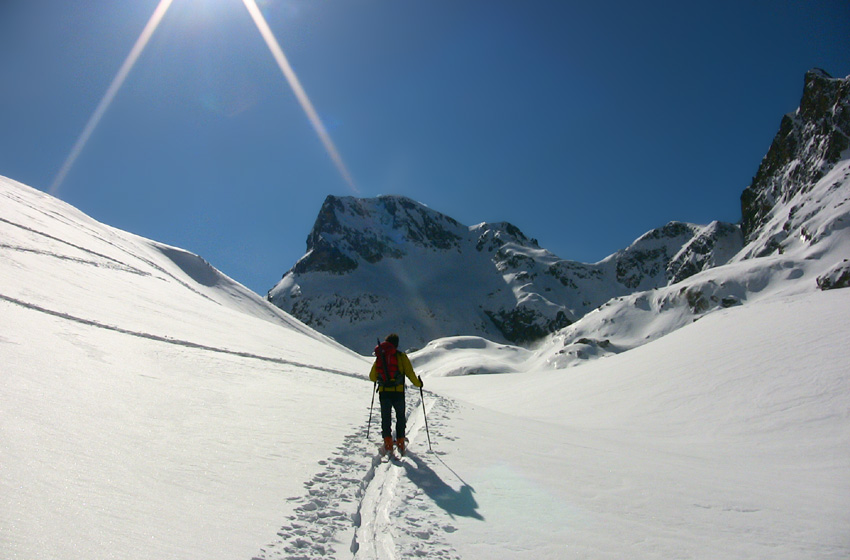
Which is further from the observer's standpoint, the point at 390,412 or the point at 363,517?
the point at 390,412

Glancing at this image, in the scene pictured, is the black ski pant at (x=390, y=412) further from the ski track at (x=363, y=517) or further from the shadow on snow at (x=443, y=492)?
the shadow on snow at (x=443, y=492)

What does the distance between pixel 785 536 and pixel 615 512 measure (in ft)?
6.66

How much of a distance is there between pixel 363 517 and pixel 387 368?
3.87m

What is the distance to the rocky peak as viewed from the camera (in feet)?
405

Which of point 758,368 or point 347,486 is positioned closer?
point 347,486

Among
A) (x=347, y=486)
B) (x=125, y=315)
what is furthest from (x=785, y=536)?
(x=125, y=315)

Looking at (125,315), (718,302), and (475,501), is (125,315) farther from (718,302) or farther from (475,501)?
(718,302)

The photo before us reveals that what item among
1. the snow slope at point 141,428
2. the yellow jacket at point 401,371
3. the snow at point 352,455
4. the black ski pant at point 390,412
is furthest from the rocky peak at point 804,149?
the snow slope at point 141,428

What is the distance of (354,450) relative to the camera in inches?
327

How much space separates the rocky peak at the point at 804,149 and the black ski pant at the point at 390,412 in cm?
15386

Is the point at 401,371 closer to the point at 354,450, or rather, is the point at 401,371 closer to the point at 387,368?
the point at 387,368

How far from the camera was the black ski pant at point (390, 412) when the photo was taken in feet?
29.3

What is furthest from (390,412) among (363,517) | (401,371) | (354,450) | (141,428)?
(141,428)

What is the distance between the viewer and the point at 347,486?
6.53 metres
